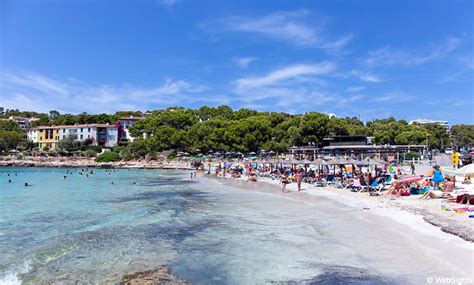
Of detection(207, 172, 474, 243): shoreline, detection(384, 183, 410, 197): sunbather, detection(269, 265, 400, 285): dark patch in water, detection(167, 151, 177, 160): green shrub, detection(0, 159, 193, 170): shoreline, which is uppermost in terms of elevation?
detection(167, 151, 177, 160): green shrub

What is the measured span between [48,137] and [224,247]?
9650 cm

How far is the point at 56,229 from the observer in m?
13.2

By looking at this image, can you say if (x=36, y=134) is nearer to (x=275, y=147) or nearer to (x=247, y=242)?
(x=275, y=147)

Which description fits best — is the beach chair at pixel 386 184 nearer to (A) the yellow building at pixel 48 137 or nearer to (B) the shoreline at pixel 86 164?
(B) the shoreline at pixel 86 164

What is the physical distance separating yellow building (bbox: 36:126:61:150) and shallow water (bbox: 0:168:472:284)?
3264 inches

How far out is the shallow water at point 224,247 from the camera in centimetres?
754

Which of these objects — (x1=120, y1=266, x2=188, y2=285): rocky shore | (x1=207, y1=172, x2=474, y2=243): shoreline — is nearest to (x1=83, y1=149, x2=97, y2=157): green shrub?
(x1=207, y1=172, x2=474, y2=243): shoreline

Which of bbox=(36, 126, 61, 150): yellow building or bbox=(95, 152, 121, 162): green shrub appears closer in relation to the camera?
bbox=(95, 152, 121, 162): green shrub

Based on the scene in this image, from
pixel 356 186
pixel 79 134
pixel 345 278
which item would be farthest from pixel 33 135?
pixel 345 278

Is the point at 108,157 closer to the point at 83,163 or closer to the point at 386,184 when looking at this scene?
the point at 83,163

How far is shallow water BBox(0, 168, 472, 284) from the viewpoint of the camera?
7.54 meters

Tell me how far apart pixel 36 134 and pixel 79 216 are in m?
91.7

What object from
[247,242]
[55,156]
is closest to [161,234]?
[247,242]

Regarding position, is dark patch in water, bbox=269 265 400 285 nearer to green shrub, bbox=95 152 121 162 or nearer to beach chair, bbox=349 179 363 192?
beach chair, bbox=349 179 363 192
